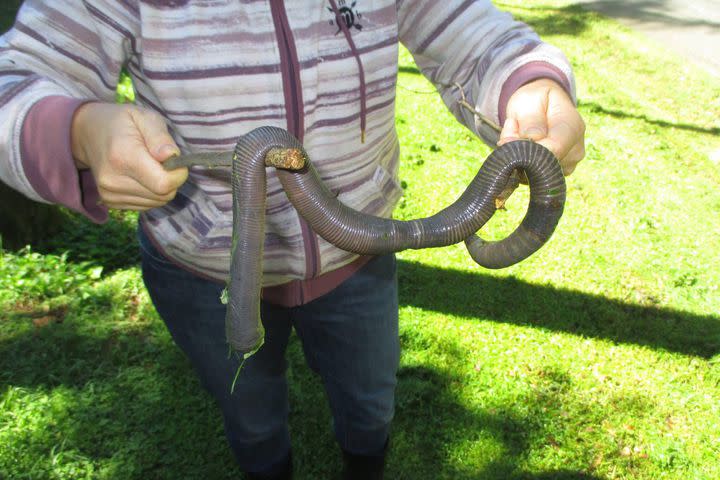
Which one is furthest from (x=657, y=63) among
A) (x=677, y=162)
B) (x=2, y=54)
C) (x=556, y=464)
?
(x=2, y=54)

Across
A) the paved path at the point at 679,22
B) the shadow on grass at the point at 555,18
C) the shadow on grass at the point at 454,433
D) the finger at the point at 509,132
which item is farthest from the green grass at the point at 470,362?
the shadow on grass at the point at 555,18

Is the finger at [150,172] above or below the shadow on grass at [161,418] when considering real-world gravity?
above

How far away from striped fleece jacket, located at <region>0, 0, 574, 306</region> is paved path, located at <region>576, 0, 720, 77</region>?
24.8 feet

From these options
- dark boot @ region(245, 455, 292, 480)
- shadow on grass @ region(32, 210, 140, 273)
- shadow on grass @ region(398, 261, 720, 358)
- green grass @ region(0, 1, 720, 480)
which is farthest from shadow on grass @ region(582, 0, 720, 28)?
dark boot @ region(245, 455, 292, 480)

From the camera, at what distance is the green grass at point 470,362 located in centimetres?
319

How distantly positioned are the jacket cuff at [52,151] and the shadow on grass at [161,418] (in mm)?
2086

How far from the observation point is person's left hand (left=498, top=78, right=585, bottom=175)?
4.98 feet

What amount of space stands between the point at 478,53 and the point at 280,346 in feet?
3.84

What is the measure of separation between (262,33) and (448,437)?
7.98ft

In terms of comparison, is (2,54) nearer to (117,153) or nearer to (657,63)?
(117,153)

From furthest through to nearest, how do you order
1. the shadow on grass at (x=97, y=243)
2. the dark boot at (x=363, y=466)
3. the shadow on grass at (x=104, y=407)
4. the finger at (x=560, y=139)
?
the shadow on grass at (x=97, y=243)
the shadow on grass at (x=104, y=407)
the dark boot at (x=363, y=466)
the finger at (x=560, y=139)

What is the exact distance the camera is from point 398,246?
4.88 ft

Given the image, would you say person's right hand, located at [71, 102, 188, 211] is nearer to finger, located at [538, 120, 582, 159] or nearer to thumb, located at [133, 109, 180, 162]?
thumb, located at [133, 109, 180, 162]

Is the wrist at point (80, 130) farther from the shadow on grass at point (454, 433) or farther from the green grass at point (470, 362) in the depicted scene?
the shadow on grass at point (454, 433)
